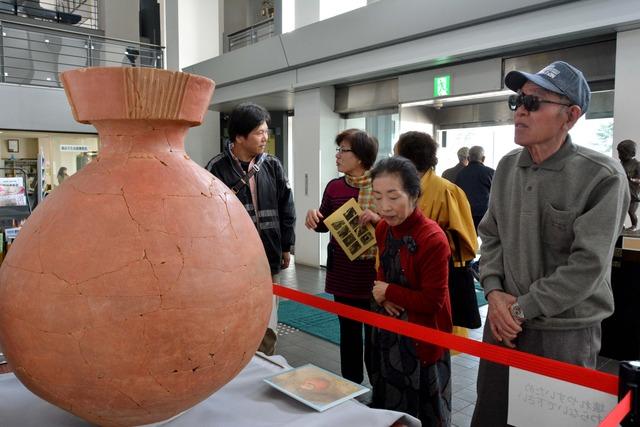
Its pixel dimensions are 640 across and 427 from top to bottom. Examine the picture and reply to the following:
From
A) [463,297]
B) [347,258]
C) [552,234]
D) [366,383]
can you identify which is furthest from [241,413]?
[366,383]

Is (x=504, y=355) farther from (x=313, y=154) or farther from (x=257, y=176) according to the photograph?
(x=313, y=154)

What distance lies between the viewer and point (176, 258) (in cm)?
82

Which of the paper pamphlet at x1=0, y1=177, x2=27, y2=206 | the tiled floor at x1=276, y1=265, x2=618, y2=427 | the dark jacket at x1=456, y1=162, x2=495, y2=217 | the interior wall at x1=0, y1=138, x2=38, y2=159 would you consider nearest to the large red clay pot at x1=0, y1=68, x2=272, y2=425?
the tiled floor at x1=276, y1=265, x2=618, y2=427

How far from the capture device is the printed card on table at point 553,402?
1.11 metres

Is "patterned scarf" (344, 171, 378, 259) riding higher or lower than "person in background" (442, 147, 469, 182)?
lower

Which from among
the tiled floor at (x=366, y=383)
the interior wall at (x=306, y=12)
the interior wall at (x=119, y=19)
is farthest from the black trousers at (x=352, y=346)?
the interior wall at (x=119, y=19)

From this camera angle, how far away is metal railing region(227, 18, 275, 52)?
973 cm

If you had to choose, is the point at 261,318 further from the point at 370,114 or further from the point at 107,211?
the point at 370,114

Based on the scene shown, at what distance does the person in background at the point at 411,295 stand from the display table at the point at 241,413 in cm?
84

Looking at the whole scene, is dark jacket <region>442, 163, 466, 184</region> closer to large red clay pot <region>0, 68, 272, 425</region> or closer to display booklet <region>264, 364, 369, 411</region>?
display booklet <region>264, 364, 369, 411</region>

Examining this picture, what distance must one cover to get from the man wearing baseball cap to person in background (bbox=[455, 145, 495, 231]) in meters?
4.45

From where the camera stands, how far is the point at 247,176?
2.68 metres

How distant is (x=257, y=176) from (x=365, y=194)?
57cm

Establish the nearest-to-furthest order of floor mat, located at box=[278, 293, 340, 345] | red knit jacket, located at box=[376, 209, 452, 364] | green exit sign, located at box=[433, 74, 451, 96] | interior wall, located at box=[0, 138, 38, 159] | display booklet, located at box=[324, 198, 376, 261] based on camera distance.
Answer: red knit jacket, located at box=[376, 209, 452, 364], display booklet, located at box=[324, 198, 376, 261], floor mat, located at box=[278, 293, 340, 345], green exit sign, located at box=[433, 74, 451, 96], interior wall, located at box=[0, 138, 38, 159]
